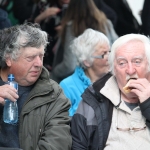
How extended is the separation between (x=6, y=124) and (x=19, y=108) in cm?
19

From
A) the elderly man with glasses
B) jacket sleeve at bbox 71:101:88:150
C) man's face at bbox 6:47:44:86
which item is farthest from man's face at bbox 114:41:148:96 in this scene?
man's face at bbox 6:47:44:86

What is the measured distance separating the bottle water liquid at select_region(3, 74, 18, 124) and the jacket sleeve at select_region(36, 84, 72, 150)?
0.93ft

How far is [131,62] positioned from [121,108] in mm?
418

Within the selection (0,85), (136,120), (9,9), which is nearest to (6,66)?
(0,85)

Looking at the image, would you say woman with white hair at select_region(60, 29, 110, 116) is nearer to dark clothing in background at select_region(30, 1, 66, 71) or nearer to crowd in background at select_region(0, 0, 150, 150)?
crowd in background at select_region(0, 0, 150, 150)

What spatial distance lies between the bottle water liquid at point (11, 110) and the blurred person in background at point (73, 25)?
2.33m

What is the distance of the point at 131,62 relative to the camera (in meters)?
5.04

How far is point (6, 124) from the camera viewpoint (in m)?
5.16

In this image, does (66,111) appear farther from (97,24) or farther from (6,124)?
(97,24)

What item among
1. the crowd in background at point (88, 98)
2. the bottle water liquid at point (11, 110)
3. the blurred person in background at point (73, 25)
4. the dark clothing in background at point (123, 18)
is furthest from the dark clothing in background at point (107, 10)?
the bottle water liquid at point (11, 110)

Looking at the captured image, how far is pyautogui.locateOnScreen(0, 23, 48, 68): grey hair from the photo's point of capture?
5234 mm

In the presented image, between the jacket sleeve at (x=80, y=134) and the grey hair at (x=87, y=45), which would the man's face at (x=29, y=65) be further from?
the grey hair at (x=87, y=45)

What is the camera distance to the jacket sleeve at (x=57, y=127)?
492 cm

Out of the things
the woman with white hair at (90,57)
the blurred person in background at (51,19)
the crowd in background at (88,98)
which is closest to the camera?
the crowd in background at (88,98)
